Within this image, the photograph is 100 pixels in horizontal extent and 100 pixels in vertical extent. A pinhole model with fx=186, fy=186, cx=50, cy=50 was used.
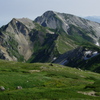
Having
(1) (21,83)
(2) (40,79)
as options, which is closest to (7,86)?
(1) (21,83)

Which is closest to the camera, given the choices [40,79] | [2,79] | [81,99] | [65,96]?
[81,99]

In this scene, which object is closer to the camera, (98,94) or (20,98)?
(20,98)

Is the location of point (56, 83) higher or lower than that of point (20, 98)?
lower

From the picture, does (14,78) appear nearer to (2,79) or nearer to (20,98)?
(2,79)

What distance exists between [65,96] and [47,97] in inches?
192

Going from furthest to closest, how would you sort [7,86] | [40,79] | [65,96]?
[40,79] → [7,86] → [65,96]

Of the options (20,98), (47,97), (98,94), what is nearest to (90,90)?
(98,94)

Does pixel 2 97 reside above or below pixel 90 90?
above

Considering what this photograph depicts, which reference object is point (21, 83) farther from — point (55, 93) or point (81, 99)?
point (81, 99)

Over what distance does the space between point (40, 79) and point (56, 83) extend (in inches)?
330

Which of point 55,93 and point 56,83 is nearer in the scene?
point 55,93

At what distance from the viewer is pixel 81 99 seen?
153 feet

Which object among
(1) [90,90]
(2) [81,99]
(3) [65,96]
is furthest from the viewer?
(1) [90,90]

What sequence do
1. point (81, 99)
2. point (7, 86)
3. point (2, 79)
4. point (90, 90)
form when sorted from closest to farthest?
point (81, 99), point (90, 90), point (7, 86), point (2, 79)
